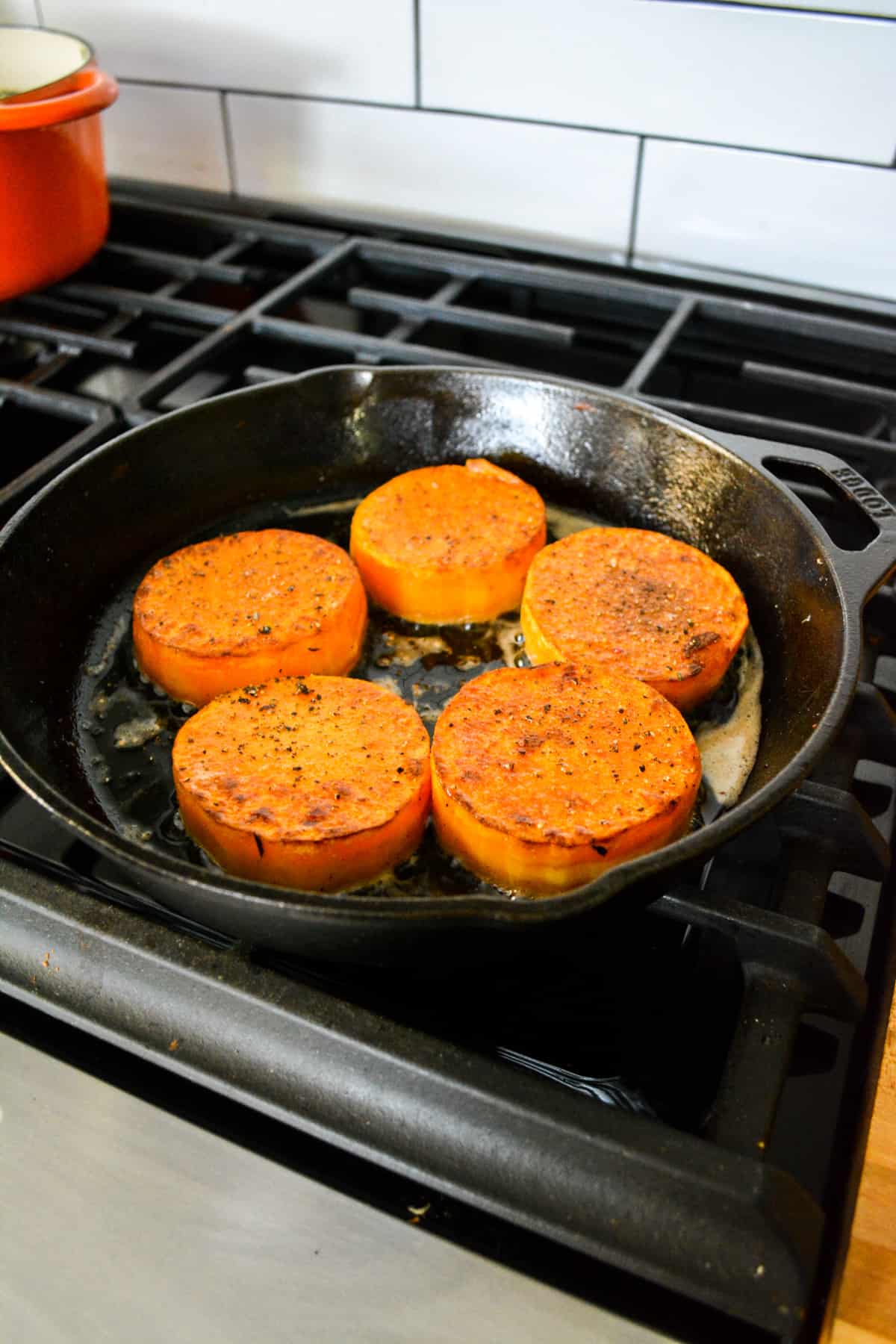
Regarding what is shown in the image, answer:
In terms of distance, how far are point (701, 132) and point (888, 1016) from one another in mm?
1067

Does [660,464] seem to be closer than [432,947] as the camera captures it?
No

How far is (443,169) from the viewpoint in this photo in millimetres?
1478

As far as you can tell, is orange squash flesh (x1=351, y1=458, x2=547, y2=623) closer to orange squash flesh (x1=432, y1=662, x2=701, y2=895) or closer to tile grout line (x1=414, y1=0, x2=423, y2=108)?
orange squash flesh (x1=432, y1=662, x2=701, y2=895)

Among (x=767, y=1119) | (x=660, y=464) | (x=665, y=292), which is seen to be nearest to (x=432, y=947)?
(x=767, y=1119)

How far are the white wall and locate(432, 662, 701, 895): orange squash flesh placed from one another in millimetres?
762

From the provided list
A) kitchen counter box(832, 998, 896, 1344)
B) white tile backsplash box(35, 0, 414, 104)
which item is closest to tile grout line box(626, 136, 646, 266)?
white tile backsplash box(35, 0, 414, 104)

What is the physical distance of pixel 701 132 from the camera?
1291 millimetres

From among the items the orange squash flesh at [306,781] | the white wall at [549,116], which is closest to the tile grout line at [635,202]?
the white wall at [549,116]

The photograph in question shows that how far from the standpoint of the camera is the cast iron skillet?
Result: 1.88 ft

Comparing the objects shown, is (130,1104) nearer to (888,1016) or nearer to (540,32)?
(888,1016)

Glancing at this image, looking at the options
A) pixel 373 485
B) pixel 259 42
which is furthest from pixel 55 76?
pixel 373 485

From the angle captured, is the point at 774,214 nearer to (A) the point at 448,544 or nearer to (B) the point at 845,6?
(B) the point at 845,6

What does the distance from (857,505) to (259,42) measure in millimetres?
1110

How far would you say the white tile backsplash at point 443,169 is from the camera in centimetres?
139
